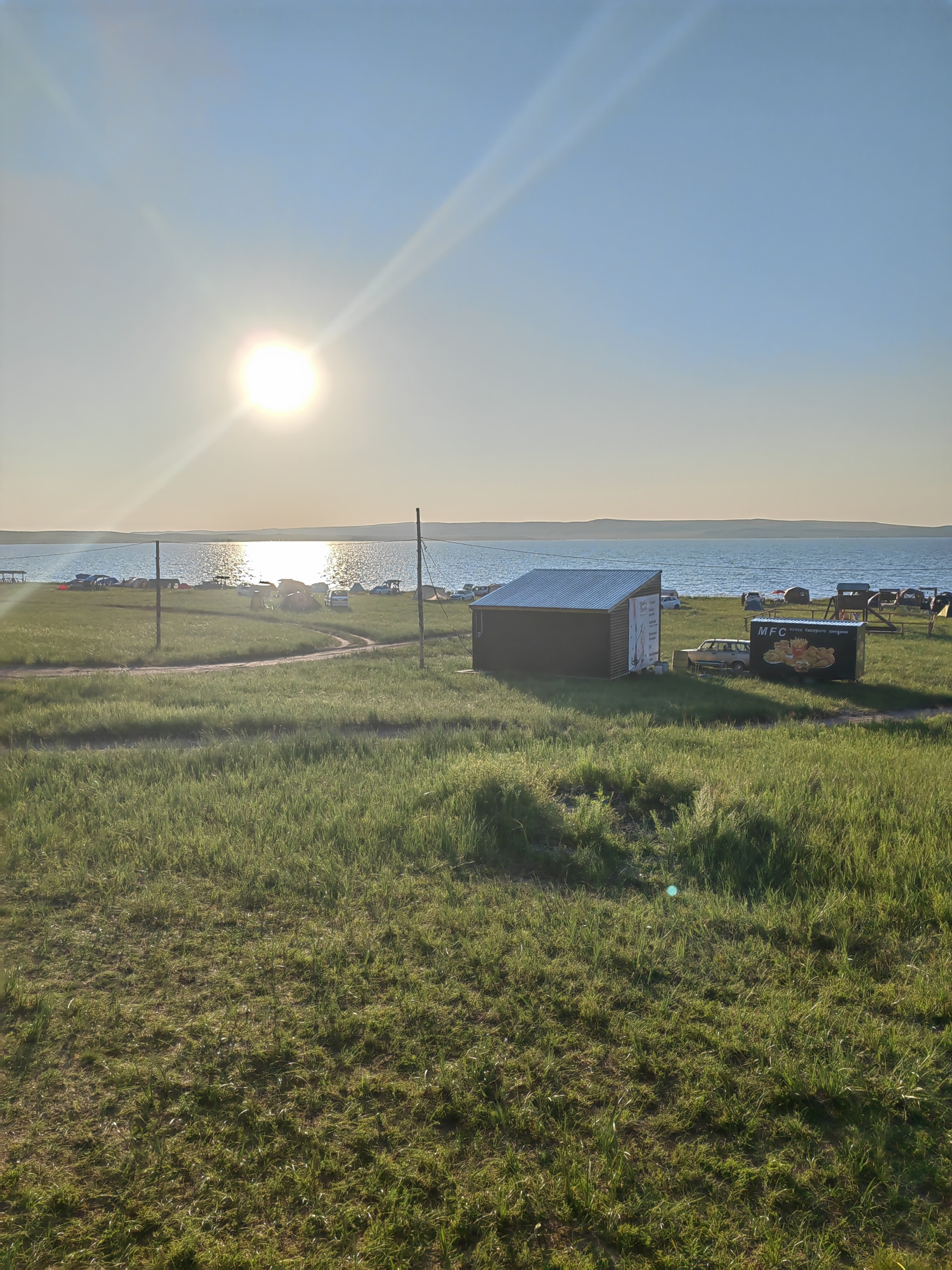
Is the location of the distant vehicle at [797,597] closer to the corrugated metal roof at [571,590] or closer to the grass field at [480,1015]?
the corrugated metal roof at [571,590]

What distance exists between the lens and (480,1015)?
7988 mm

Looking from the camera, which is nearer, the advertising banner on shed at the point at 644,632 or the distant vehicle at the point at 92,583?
the advertising banner on shed at the point at 644,632

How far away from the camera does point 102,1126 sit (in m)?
6.43

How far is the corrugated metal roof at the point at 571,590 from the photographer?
32.0 metres

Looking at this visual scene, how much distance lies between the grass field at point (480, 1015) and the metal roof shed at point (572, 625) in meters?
15.1

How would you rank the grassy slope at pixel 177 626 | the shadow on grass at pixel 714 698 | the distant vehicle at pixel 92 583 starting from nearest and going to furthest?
the shadow on grass at pixel 714 698
the grassy slope at pixel 177 626
the distant vehicle at pixel 92 583

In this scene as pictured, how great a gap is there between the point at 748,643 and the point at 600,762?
20.5 m

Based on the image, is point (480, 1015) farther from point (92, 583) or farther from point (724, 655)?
point (92, 583)

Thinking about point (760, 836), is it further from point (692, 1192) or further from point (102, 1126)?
point (102, 1126)

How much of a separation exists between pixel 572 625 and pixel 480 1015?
81.3ft

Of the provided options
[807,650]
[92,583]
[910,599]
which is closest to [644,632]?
[807,650]

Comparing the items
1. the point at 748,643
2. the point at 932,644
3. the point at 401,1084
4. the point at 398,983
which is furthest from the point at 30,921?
the point at 932,644

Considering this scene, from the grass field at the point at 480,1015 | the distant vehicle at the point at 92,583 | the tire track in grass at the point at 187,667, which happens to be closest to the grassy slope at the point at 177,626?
the tire track in grass at the point at 187,667

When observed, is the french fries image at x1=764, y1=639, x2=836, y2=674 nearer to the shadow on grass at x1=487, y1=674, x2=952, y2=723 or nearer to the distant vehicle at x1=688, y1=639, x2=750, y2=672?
the shadow on grass at x1=487, y1=674, x2=952, y2=723
